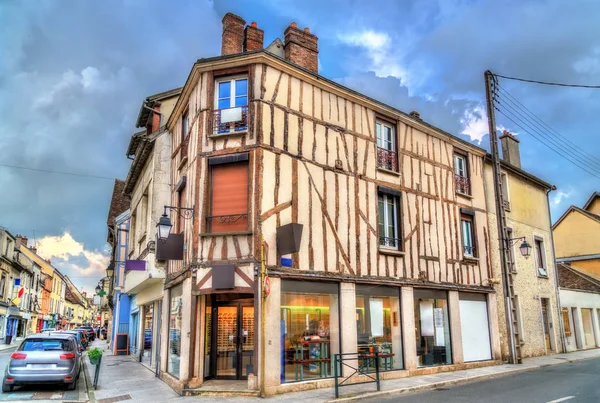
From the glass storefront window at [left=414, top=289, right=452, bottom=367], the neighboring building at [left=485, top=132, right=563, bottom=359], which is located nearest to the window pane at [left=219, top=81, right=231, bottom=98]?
the glass storefront window at [left=414, top=289, right=452, bottom=367]

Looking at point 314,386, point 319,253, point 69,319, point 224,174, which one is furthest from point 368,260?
point 69,319

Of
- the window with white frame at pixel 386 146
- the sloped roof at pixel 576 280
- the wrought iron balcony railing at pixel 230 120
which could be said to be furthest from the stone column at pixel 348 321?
the sloped roof at pixel 576 280

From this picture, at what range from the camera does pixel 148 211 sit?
14.8m

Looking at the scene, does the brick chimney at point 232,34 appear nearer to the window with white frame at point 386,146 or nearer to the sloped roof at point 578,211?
the window with white frame at point 386,146

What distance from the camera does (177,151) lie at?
1316 centimetres

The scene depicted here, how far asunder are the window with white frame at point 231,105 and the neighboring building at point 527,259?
10.4m

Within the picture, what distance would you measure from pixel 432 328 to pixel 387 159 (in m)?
5.23

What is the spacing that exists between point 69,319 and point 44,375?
7925cm

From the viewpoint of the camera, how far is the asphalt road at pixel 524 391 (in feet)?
27.4

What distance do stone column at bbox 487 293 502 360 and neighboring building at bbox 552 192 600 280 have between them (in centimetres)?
1358

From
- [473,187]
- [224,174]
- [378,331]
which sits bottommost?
[378,331]

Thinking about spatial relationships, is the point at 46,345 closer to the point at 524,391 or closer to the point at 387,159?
the point at 387,159

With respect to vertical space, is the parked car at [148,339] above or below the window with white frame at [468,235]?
below

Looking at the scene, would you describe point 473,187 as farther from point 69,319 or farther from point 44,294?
point 69,319
